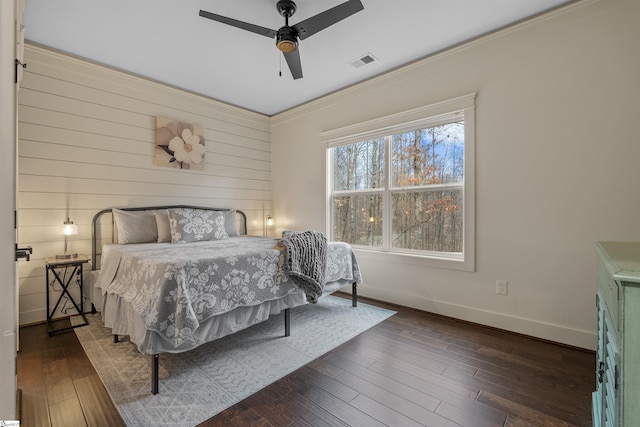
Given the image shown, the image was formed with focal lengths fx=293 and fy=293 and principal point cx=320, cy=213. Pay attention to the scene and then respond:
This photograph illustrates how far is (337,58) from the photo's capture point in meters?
3.20

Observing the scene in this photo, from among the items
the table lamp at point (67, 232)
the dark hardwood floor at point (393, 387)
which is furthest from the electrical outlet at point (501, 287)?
the table lamp at point (67, 232)

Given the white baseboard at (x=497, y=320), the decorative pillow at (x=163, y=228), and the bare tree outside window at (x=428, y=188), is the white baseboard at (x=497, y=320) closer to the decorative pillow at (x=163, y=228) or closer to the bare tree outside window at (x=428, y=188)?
the bare tree outside window at (x=428, y=188)

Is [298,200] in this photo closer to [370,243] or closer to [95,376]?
[370,243]

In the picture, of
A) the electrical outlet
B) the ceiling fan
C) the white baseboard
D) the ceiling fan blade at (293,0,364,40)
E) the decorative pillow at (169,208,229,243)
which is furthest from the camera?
the decorative pillow at (169,208,229,243)

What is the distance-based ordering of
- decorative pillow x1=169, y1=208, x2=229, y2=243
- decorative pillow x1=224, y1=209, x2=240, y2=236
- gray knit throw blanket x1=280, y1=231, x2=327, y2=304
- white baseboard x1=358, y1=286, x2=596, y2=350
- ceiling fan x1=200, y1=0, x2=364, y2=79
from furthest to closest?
decorative pillow x1=224, y1=209, x2=240, y2=236 < decorative pillow x1=169, y1=208, x2=229, y2=243 < gray knit throw blanket x1=280, y1=231, x2=327, y2=304 < white baseboard x1=358, y1=286, x2=596, y2=350 < ceiling fan x1=200, y1=0, x2=364, y2=79

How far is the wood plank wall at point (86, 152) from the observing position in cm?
292

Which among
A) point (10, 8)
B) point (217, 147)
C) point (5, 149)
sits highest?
point (217, 147)

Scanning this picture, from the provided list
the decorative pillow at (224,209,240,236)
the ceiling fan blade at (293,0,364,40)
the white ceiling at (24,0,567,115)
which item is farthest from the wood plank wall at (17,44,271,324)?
the ceiling fan blade at (293,0,364,40)

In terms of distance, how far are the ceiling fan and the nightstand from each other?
2584 mm

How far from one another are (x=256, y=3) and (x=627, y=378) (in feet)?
9.61

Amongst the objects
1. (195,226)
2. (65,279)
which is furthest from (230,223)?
(65,279)

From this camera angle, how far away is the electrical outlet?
8.98ft

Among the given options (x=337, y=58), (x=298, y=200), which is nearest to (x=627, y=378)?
(x=337, y=58)

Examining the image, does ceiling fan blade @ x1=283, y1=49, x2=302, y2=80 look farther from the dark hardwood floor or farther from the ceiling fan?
the dark hardwood floor
